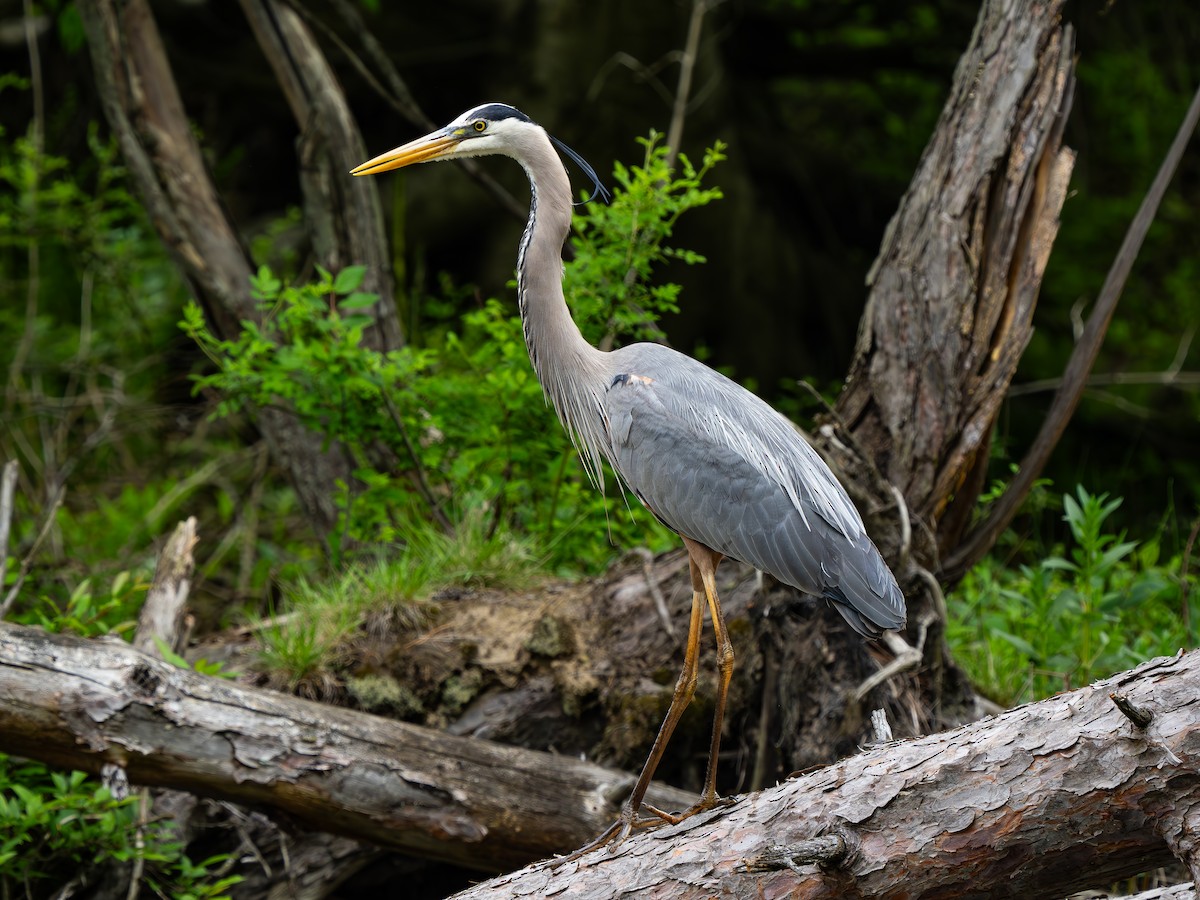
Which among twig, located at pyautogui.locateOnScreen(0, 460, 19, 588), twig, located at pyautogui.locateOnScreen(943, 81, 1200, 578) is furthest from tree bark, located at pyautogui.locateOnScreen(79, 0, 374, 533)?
twig, located at pyautogui.locateOnScreen(943, 81, 1200, 578)

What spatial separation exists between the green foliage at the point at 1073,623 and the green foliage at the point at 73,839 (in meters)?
2.61

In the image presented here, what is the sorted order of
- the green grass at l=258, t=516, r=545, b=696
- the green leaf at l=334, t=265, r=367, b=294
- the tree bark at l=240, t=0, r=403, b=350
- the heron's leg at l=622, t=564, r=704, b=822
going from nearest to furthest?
the heron's leg at l=622, t=564, r=704, b=822 < the green grass at l=258, t=516, r=545, b=696 < the green leaf at l=334, t=265, r=367, b=294 < the tree bark at l=240, t=0, r=403, b=350

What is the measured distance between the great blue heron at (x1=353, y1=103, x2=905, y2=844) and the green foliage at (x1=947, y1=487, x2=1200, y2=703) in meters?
0.95

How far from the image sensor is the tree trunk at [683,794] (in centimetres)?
205

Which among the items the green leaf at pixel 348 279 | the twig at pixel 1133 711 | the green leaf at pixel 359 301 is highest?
the green leaf at pixel 348 279

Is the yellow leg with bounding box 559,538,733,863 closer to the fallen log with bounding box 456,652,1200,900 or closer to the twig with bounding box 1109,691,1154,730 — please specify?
the fallen log with bounding box 456,652,1200,900

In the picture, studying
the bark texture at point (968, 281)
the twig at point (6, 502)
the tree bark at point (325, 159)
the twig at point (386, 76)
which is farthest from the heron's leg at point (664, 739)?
the twig at point (386, 76)

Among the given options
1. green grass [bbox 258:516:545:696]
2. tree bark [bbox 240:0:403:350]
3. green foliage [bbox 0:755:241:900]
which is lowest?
green foliage [bbox 0:755:241:900]

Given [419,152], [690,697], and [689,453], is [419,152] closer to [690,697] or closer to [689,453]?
[689,453]

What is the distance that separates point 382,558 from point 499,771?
1.06m

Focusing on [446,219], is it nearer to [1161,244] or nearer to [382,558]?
[382,558]

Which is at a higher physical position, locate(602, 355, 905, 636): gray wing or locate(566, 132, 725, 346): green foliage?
locate(566, 132, 725, 346): green foliage

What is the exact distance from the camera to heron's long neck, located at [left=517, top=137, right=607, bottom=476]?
11.7ft

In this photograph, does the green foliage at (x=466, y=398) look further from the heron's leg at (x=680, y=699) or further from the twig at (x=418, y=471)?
the heron's leg at (x=680, y=699)
